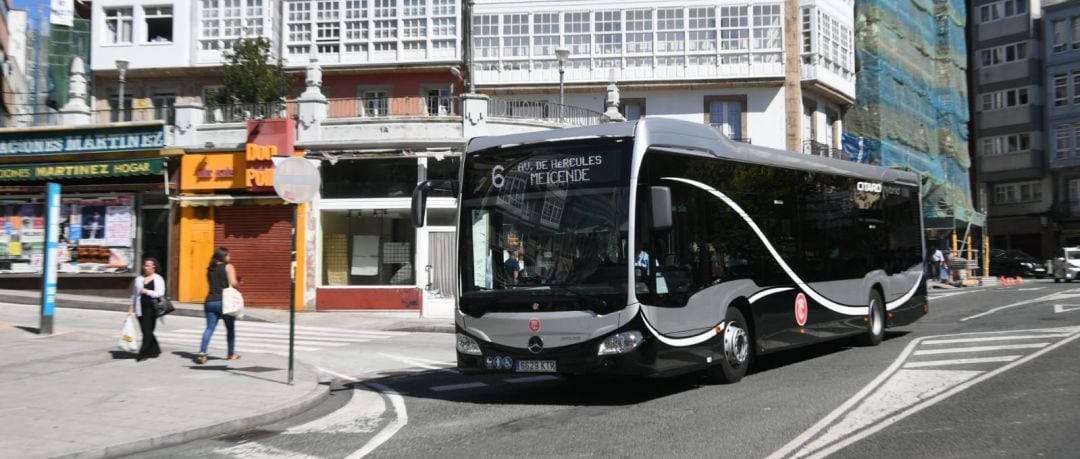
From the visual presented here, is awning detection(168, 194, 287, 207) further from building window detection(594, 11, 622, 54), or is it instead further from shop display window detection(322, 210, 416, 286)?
building window detection(594, 11, 622, 54)

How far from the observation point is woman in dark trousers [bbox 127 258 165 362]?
14164mm

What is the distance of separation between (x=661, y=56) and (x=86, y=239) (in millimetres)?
19998

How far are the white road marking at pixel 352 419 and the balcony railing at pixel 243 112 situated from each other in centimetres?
1753

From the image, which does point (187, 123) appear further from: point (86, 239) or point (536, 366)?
point (536, 366)

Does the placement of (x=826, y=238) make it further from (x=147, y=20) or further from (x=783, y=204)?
(x=147, y=20)

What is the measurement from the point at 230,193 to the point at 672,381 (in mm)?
18839

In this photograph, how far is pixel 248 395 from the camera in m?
11.2

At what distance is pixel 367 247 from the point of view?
2764 centimetres

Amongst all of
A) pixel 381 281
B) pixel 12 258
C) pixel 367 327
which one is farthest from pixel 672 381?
pixel 12 258

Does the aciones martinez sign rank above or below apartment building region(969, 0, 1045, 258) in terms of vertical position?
below

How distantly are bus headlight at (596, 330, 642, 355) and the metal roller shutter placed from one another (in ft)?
61.9

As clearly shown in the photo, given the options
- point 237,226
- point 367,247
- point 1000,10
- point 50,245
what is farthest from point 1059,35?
point 50,245

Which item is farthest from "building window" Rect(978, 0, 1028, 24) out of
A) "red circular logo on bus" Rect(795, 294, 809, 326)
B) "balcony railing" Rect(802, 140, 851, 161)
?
"red circular logo on bus" Rect(795, 294, 809, 326)

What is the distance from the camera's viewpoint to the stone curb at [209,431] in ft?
26.4
